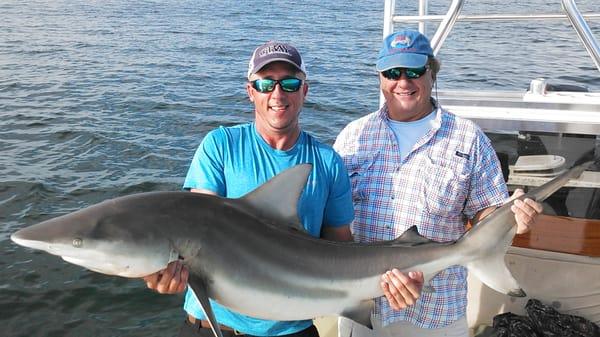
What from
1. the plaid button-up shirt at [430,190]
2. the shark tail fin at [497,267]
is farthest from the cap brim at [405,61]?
the shark tail fin at [497,267]

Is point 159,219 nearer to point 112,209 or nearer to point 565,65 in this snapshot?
point 112,209

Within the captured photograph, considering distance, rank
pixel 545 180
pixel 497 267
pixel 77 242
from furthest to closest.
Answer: pixel 545 180 < pixel 497 267 < pixel 77 242

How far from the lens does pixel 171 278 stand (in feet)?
7.98

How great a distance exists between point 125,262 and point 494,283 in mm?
1913

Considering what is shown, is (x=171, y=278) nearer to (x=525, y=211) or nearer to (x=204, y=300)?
(x=204, y=300)

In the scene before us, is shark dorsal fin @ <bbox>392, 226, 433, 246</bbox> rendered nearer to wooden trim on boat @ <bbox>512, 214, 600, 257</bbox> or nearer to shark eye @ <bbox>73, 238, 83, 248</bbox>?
shark eye @ <bbox>73, 238, 83, 248</bbox>

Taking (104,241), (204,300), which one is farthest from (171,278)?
(104,241)

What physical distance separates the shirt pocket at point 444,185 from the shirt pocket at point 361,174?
32cm

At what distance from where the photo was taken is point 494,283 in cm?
310

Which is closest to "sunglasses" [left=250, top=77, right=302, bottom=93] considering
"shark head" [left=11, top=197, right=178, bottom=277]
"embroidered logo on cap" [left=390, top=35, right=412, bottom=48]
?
"embroidered logo on cap" [left=390, top=35, right=412, bottom=48]

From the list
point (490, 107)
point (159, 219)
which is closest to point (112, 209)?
point (159, 219)

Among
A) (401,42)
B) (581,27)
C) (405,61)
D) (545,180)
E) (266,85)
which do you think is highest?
(581,27)

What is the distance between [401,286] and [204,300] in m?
0.96

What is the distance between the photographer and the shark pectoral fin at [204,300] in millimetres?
2410
